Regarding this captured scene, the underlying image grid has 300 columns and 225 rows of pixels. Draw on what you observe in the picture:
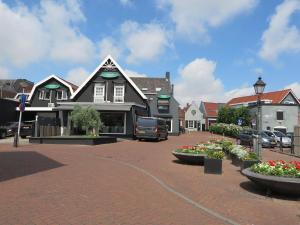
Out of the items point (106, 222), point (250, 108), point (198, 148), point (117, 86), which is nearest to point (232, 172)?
point (198, 148)

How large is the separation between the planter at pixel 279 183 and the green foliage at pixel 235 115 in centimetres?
4998

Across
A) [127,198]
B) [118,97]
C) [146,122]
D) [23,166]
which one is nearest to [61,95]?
[118,97]

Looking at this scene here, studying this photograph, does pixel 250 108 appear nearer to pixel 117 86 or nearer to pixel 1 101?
pixel 117 86

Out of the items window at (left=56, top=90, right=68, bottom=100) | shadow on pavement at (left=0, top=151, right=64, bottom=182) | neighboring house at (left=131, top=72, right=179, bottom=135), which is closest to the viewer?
shadow on pavement at (left=0, top=151, right=64, bottom=182)

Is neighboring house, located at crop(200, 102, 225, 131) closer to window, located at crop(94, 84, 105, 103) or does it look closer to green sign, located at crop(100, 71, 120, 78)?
window, located at crop(94, 84, 105, 103)

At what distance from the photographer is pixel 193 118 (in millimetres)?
86250

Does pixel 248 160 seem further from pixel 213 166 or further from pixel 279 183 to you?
pixel 279 183

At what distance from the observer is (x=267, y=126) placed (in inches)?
2216

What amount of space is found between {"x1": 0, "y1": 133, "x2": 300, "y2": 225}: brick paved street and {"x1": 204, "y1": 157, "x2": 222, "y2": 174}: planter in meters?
0.29

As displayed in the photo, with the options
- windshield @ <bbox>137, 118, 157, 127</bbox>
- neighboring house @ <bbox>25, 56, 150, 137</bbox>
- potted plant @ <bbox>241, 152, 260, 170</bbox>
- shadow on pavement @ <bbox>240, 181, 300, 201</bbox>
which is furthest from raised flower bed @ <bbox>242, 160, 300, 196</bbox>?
neighboring house @ <bbox>25, 56, 150, 137</bbox>

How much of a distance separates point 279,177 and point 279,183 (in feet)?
0.58

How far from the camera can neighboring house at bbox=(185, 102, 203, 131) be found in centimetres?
8617

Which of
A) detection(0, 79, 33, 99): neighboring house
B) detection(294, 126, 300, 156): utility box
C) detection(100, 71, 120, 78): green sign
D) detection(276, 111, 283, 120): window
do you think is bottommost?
detection(294, 126, 300, 156): utility box

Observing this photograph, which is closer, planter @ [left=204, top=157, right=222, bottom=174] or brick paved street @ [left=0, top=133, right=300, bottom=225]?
brick paved street @ [left=0, top=133, right=300, bottom=225]
